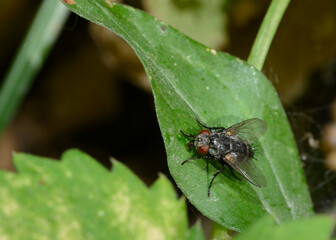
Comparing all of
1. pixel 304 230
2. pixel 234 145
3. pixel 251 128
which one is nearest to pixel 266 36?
pixel 251 128

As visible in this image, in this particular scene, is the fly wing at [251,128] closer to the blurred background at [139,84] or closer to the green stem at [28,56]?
the blurred background at [139,84]

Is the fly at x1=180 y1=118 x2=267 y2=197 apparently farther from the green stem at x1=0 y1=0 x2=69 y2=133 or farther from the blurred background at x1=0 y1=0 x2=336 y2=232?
the green stem at x1=0 y1=0 x2=69 y2=133

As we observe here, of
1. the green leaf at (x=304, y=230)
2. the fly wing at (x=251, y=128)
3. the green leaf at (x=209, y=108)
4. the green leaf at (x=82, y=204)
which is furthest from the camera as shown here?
the fly wing at (x=251, y=128)

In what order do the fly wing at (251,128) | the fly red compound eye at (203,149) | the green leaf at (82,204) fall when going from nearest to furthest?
the green leaf at (82,204) < the fly red compound eye at (203,149) < the fly wing at (251,128)

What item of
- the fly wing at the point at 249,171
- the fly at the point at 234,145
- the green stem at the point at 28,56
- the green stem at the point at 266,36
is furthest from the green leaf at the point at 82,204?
the green stem at the point at 28,56

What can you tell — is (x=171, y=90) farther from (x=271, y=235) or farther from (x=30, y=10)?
(x=30, y=10)

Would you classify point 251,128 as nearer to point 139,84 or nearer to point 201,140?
point 201,140
